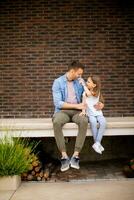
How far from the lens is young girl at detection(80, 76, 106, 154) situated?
21.3ft

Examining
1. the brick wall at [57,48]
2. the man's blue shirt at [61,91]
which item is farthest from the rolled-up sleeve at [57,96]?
the brick wall at [57,48]

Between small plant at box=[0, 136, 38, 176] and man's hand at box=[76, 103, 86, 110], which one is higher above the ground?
man's hand at box=[76, 103, 86, 110]

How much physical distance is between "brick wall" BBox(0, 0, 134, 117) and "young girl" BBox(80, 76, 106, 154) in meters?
1.83

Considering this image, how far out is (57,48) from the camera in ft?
27.8

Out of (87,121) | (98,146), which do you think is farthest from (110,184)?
(87,121)

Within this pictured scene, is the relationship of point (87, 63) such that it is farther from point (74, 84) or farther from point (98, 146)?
point (98, 146)

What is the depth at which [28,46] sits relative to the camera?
27.9 ft

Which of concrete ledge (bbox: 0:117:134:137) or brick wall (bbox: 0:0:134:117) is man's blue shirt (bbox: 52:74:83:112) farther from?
brick wall (bbox: 0:0:134:117)

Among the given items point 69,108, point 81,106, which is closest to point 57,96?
point 69,108

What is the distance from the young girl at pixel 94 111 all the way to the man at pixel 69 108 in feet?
0.37

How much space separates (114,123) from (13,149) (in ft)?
5.43

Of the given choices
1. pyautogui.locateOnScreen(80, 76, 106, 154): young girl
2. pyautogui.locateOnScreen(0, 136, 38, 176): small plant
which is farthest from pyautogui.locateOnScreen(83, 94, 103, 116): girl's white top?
pyautogui.locateOnScreen(0, 136, 38, 176): small plant

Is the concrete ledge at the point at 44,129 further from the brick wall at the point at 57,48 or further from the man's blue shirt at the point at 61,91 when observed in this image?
the brick wall at the point at 57,48

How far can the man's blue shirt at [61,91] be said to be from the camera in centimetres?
663
